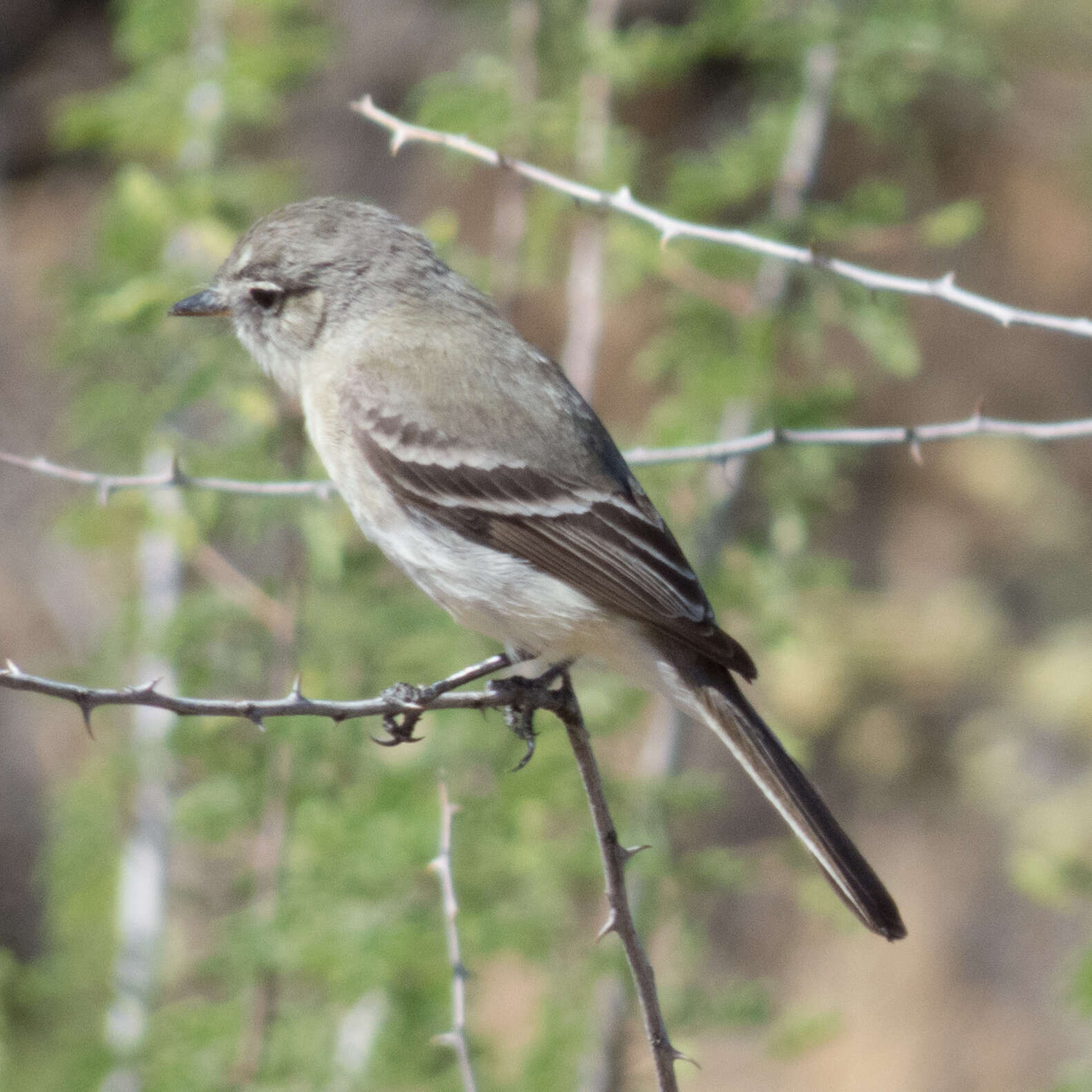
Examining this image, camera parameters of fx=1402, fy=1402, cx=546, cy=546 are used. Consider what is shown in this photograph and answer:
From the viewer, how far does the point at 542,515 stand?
12.1 feet

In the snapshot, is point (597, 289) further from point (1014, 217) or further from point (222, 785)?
point (1014, 217)

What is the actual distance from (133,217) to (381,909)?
8.22 ft

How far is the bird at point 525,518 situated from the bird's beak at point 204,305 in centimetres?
44

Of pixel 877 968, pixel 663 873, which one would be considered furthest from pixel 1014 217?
pixel 663 873

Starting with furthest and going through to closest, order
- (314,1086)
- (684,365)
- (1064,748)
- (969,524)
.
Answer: (969,524), (1064,748), (684,365), (314,1086)

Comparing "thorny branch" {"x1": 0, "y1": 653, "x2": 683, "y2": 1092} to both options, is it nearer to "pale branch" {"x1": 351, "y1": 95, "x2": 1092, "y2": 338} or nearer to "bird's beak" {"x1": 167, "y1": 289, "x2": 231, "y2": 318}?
"pale branch" {"x1": 351, "y1": 95, "x2": 1092, "y2": 338}

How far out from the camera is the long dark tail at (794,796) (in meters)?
3.20

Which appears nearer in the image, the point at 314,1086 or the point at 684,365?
the point at 314,1086

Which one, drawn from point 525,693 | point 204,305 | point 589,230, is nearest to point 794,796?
point 525,693

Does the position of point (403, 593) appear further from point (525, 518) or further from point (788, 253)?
point (788, 253)

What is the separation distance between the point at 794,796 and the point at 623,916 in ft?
2.99

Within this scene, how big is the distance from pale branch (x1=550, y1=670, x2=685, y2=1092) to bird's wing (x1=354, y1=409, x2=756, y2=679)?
82cm

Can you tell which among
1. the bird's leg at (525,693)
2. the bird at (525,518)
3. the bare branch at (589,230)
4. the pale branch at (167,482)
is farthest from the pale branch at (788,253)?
the bare branch at (589,230)

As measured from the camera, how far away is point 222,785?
4.83 m
